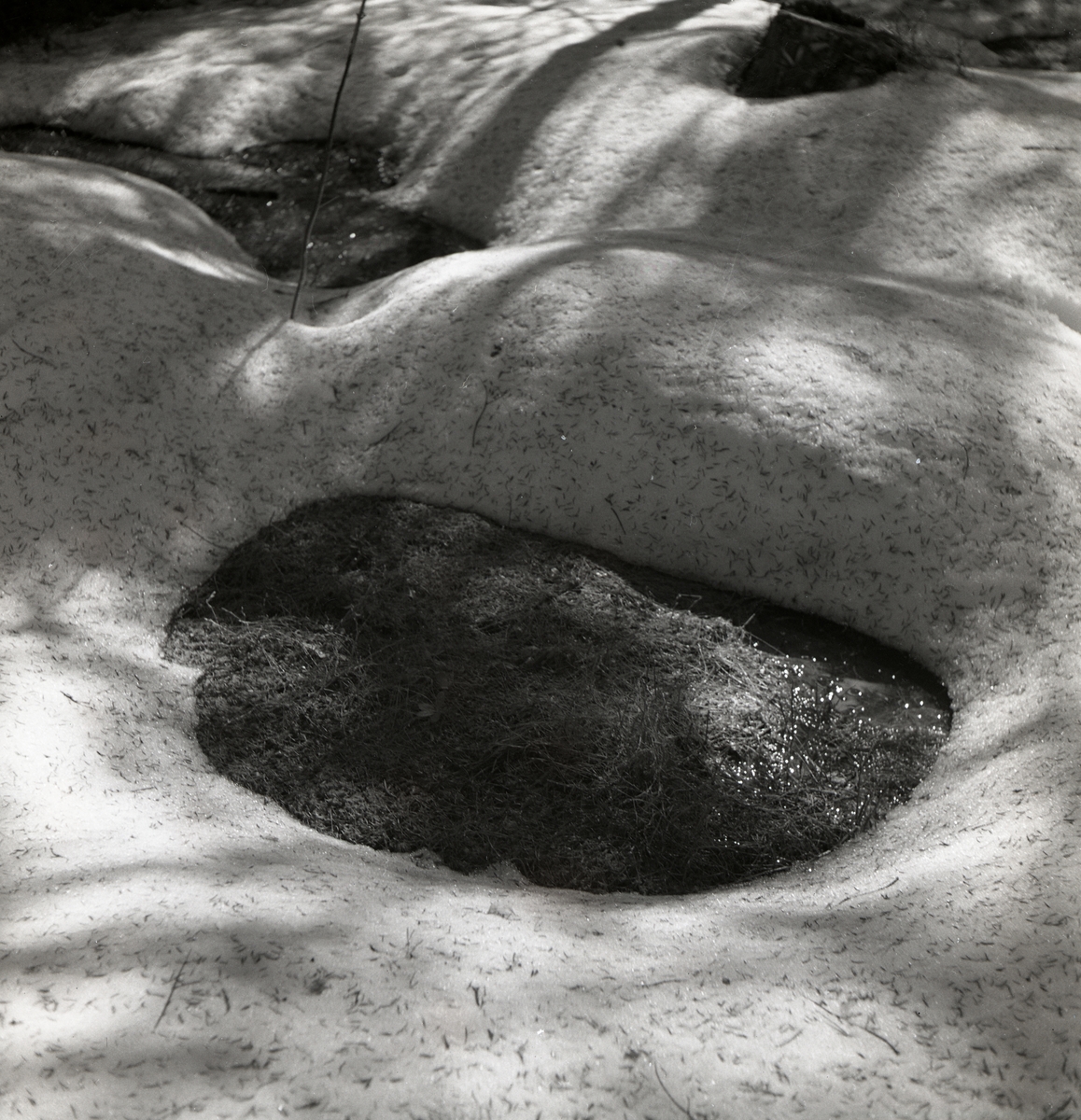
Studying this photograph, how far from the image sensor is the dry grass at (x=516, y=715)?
9.50ft

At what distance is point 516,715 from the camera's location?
316 centimetres

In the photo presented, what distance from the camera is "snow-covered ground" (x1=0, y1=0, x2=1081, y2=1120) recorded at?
2.02 meters

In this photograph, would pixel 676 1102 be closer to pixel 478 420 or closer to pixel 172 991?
pixel 172 991

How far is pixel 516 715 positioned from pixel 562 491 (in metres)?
0.98

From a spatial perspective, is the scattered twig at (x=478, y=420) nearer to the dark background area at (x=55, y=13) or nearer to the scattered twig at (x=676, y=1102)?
the scattered twig at (x=676, y=1102)

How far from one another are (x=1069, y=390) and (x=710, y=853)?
2336 millimetres

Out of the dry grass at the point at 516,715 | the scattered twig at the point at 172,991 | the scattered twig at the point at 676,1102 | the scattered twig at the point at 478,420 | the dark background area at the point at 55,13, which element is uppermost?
the dark background area at the point at 55,13

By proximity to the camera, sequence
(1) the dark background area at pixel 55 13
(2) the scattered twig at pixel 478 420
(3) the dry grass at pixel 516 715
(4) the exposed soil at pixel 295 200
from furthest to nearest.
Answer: (1) the dark background area at pixel 55 13
(4) the exposed soil at pixel 295 200
(2) the scattered twig at pixel 478 420
(3) the dry grass at pixel 516 715

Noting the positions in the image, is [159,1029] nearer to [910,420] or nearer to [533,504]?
[533,504]

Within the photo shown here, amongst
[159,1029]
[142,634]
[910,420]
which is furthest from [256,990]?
[910,420]

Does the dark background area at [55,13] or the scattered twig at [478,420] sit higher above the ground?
the dark background area at [55,13]

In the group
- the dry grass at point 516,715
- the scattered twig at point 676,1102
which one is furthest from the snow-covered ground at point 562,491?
the dry grass at point 516,715

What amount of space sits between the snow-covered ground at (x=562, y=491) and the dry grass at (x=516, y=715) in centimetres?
12

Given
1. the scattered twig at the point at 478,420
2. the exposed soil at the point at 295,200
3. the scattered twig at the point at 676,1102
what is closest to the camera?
the scattered twig at the point at 676,1102
